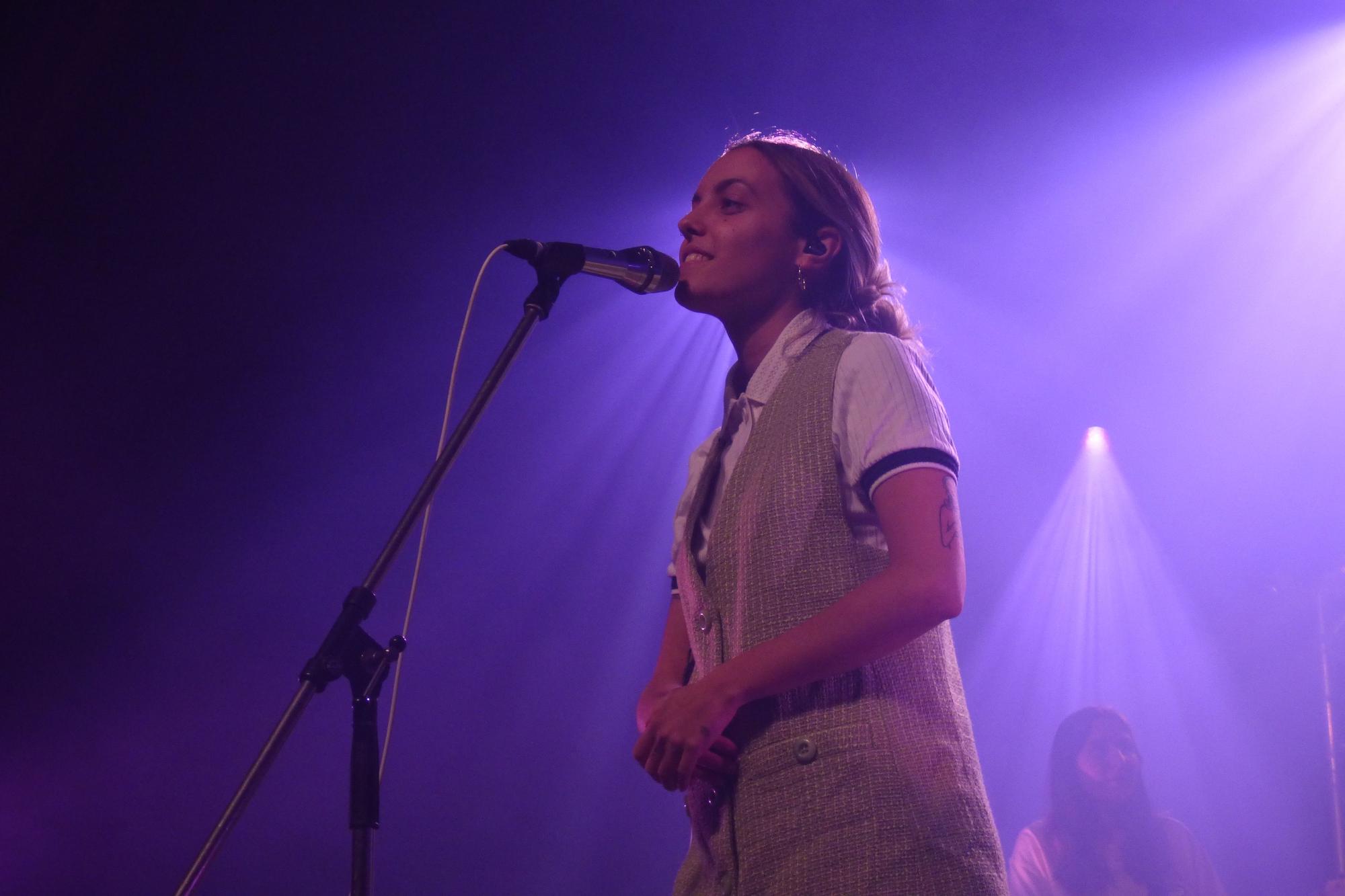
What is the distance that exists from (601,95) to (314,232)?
131 centimetres

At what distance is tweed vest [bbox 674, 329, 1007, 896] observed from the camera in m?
1.05

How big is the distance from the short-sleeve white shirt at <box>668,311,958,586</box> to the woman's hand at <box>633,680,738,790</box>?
0.96 feet

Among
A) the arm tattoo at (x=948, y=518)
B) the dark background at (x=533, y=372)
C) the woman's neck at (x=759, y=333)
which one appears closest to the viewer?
the arm tattoo at (x=948, y=518)

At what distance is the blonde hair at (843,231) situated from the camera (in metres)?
1.69

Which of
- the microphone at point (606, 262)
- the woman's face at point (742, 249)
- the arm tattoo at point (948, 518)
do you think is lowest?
the arm tattoo at point (948, 518)

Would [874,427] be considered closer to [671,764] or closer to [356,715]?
[671,764]

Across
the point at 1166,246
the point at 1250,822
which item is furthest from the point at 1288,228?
the point at 1250,822

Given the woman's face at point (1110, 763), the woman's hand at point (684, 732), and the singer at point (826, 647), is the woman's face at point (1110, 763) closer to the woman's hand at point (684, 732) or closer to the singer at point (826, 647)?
the singer at point (826, 647)

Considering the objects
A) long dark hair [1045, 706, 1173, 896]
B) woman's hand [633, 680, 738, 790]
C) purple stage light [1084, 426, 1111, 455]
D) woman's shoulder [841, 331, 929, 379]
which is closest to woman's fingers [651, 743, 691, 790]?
woman's hand [633, 680, 738, 790]

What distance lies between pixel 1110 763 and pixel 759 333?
120 inches

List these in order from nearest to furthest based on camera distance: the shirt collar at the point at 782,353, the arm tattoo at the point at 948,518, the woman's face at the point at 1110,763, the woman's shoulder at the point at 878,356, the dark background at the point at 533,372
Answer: the arm tattoo at the point at 948,518 < the woman's shoulder at the point at 878,356 < the shirt collar at the point at 782,353 < the dark background at the point at 533,372 < the woman's face at the point at 1110,763

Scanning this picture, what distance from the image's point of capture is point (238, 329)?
371cm

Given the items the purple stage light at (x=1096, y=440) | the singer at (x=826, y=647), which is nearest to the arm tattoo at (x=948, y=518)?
the singer at (x=826, y=647)

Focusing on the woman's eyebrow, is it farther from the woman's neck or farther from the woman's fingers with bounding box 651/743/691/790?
the woman's fingers with bounding box 651/743/691/790
